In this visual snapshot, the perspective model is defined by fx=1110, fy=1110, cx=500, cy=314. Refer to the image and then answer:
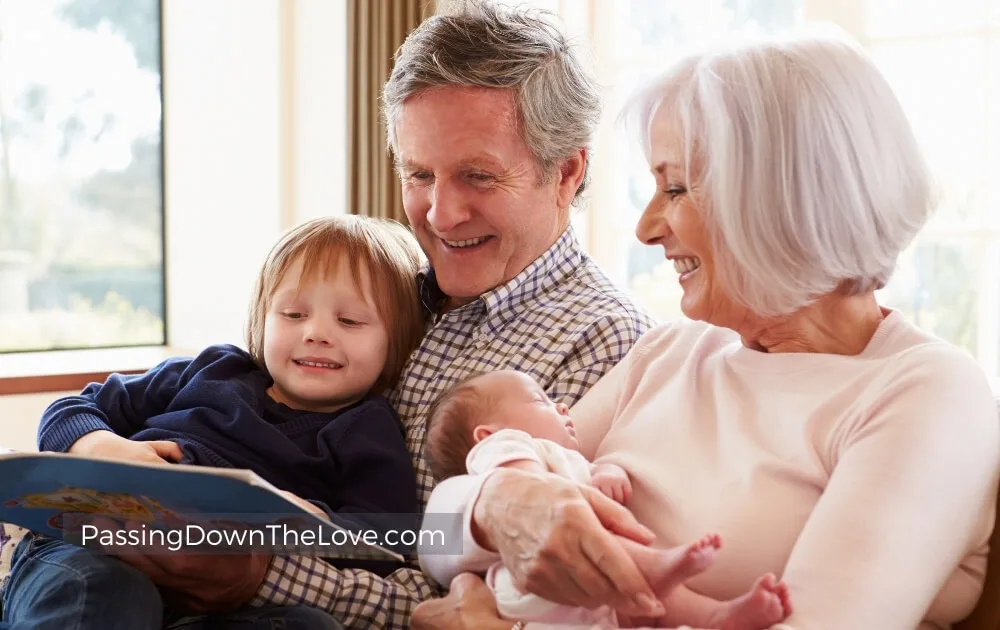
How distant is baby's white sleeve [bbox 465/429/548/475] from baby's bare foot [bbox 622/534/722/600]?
0.78 feet

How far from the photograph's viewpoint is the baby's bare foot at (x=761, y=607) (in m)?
1.19

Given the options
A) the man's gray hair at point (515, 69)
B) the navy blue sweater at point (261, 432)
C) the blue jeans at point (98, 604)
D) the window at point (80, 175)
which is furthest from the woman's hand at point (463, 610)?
the window at point (80, 175)

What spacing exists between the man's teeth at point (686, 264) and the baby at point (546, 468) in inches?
10.9

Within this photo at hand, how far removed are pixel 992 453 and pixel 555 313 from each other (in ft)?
2.77

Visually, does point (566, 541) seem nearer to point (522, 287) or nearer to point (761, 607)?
point (761, 607)

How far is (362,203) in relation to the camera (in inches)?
157

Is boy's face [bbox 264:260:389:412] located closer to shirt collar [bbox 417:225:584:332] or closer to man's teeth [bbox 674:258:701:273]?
shirt collar [bbox 417:225:584:332]

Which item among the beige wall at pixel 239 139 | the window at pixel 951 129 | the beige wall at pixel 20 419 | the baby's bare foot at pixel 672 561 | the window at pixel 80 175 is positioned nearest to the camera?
the baby's bare foot at pixel 672 561

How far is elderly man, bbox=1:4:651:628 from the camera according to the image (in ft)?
6.37

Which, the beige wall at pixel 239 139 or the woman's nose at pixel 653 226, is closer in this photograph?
the woman's nose at pixel 653 226

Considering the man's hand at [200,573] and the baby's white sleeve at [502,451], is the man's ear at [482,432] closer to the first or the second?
the baby's white sleeve at [502,451]

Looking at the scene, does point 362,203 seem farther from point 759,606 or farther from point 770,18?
point 759,606

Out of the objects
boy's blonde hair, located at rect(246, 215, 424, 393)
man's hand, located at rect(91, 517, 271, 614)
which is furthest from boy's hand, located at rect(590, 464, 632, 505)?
boy's blonde hair, located at rect(246, 215, 424, 393)

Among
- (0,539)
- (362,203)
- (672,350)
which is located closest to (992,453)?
(672,350)
